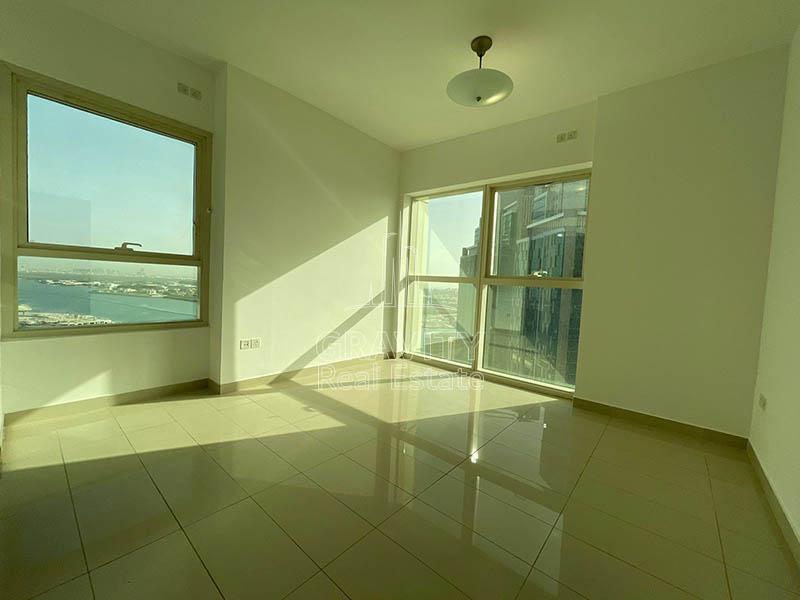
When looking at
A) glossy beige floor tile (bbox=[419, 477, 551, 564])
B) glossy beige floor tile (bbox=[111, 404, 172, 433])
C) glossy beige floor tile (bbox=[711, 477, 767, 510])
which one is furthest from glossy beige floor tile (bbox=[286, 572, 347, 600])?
glossy beige floor tile (bbox=[711, 477, 767, 510])

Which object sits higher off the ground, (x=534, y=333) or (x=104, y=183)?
(x=104, y=183)

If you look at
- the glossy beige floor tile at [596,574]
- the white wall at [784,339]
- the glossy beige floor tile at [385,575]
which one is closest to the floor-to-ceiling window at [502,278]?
the white wall at [784,339]

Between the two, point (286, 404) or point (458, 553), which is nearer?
point (458, 553)

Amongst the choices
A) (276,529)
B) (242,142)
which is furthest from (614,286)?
(242,142)

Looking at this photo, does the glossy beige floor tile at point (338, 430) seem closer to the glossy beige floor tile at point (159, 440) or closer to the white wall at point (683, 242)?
the glossy beige floor tile at point (159, 440)

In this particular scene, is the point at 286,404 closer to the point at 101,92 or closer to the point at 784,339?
the point at 101,92

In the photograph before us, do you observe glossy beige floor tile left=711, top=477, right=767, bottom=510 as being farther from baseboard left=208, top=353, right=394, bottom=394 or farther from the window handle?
the window handle

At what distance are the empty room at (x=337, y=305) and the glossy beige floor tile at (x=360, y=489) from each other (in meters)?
0.02

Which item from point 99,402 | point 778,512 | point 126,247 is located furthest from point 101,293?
point 778,512

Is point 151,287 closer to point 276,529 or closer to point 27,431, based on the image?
point 27,431

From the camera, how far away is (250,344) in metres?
3.25

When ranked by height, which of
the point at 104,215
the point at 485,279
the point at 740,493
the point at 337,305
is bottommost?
the point at 740,493

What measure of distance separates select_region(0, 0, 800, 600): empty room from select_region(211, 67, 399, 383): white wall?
3 cm

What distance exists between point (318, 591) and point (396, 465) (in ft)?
2.95
